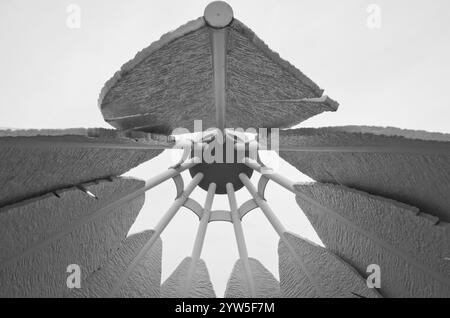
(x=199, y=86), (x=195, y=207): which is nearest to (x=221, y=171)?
(x=195, y=207)

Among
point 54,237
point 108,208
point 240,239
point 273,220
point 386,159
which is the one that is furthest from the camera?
point 240,239

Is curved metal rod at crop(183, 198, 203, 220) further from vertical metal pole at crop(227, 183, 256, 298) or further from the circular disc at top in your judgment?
the circular disc at top

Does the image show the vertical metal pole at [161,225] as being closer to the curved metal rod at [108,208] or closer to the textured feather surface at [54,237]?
the curved metal rod at [108,208]

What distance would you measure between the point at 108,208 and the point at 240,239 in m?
2.18

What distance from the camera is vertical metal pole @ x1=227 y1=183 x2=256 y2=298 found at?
4.95m

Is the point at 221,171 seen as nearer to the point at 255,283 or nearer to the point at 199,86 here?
the point at 255,283

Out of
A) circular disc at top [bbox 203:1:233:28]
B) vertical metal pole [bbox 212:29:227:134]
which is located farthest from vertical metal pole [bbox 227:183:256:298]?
circular disc at top [bbox 203:1:233:28]

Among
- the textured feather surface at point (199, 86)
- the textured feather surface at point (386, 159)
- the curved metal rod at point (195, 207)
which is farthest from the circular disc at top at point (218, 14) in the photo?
the curved metal rod at point (195, 207)

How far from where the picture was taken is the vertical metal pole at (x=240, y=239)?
495 centimetres

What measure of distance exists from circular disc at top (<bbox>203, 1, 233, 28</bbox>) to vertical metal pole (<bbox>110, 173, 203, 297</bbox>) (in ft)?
9.25

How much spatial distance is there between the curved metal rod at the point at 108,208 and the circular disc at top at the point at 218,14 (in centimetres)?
189

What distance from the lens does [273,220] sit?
5.14m

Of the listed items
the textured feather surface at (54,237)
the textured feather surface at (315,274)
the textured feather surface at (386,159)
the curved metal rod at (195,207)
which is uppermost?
the textured feather surface at (386,159)
